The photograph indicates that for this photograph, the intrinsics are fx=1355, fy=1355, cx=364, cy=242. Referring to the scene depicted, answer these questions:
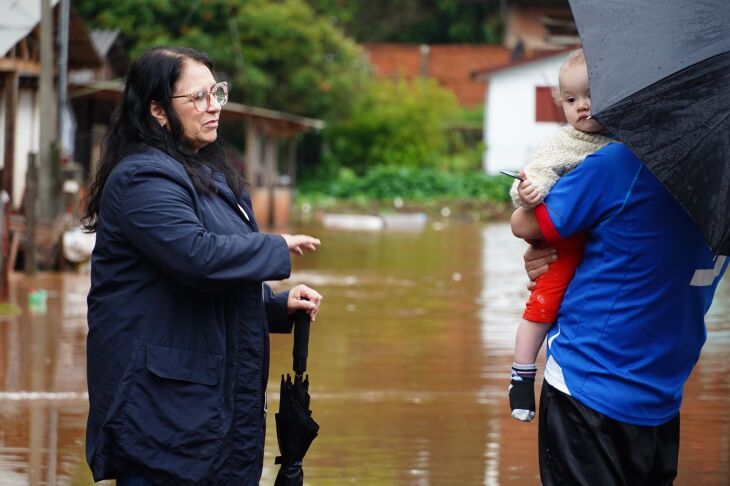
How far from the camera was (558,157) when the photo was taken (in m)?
3.80

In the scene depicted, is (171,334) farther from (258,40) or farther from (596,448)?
(258,40)

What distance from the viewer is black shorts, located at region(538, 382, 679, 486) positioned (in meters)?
3.75

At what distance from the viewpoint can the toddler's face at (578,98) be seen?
12.5 ft

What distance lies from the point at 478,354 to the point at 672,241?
7.17 meters

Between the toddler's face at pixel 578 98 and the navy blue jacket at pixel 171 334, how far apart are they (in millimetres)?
898

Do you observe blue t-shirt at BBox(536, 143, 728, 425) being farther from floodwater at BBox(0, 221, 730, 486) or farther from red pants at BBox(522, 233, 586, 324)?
floodwater at BBox(0, 221, 730, 486)

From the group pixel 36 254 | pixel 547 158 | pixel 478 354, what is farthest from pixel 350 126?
pixel 547 158

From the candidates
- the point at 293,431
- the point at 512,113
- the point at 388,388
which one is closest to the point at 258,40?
the point at 512,113

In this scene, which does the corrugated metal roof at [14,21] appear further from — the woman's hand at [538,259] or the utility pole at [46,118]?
the woman's hand at [538,259]

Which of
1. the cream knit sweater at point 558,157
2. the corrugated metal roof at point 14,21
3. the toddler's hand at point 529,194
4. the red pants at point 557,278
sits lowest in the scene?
the red pants at point 557,278

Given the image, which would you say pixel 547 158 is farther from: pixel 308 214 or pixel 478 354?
pixel 308 214

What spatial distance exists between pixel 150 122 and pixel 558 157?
117 centimetres

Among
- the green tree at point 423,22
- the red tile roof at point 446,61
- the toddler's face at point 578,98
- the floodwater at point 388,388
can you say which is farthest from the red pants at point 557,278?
the green tree at point 423,22

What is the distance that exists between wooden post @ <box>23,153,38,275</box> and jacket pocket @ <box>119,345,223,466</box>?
39.7 feet
